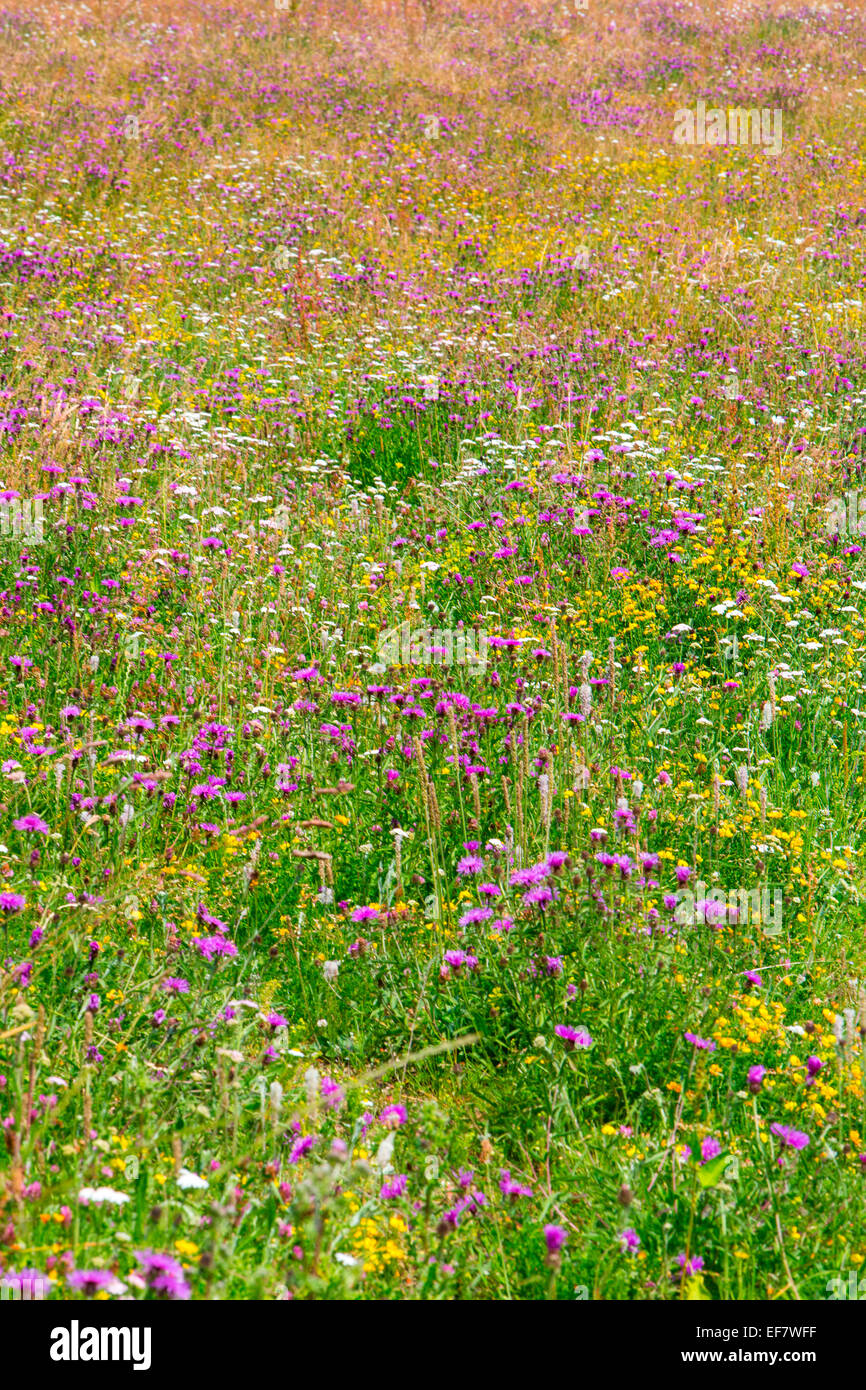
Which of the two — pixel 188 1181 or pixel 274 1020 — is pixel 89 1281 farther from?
pixel 274 1020

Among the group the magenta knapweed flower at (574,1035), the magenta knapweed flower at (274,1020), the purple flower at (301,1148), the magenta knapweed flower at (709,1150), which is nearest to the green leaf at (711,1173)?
the magenta knapweed flower at (709,1150)

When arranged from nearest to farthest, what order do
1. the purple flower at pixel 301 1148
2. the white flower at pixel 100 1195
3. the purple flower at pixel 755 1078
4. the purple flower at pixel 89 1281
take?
the purple flower at pixel 89 1281
the white flower at pixel 100 1195
the purple flower at pixel 301 1148
the purple flower at pixel 755 1078

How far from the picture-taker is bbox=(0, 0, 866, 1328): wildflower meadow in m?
2.36

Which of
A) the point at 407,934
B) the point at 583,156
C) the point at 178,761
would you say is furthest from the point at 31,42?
the point at 407,934

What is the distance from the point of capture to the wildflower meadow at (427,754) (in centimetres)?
236

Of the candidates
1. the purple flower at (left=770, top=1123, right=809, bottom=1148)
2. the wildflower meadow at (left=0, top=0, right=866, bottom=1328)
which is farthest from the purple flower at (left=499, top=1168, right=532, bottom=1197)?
the purple flower at (left=770, top=1123, right=809, bottom=1148)

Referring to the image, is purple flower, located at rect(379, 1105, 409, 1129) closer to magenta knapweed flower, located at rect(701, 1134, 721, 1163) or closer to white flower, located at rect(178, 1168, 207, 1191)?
white flower, located at rect(178, 1168, 207, 1191)

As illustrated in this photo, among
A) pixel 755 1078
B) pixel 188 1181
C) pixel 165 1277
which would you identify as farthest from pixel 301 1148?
pixel 755 1078

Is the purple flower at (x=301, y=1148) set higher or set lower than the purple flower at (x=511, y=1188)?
higher

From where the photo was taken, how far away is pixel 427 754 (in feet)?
13.5

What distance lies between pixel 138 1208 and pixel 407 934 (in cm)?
140

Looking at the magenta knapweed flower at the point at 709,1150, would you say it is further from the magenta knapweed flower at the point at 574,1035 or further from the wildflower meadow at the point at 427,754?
the magenta knapweed flower at the point at 574,1035

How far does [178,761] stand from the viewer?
3.98 meters
